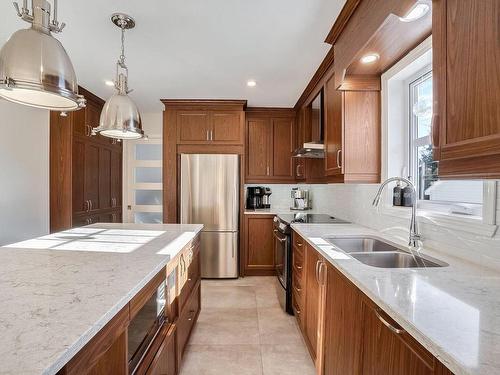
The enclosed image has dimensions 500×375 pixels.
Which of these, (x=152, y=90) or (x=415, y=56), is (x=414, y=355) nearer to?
(x=415, y=56)

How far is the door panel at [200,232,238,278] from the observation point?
11.6 ft

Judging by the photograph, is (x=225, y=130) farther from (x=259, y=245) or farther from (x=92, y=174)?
(x=92, y=174)

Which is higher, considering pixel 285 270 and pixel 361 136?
pixel 361 136

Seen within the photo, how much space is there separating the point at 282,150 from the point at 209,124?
1130 millimetres

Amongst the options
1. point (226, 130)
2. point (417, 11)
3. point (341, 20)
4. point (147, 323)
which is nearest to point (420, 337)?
point (147, 323)

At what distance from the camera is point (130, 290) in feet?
3.02

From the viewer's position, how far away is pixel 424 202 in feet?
6.00

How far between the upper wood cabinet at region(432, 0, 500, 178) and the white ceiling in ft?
3.24

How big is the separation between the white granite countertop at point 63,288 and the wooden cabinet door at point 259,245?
2030mm

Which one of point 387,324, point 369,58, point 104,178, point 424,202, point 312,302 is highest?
point 369,58

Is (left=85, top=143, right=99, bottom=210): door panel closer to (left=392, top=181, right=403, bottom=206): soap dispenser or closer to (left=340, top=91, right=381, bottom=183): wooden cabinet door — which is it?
(left=340, top=91, right=381, bottom=183): wooden cabinet door

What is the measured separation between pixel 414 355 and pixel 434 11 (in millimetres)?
1197

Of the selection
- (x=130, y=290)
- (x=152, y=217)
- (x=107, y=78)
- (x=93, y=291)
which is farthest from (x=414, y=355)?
(x=152, y=217)

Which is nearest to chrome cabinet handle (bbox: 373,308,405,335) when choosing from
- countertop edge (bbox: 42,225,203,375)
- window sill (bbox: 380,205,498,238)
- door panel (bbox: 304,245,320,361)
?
window sill (bbox: 380,205,498,238)
